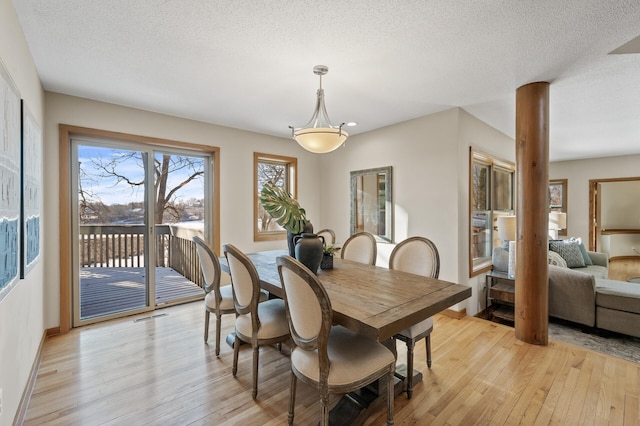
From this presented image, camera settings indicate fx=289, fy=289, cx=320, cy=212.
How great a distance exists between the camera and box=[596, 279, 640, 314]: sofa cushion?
2.93 meters

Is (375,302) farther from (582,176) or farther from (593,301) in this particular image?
(582,176)

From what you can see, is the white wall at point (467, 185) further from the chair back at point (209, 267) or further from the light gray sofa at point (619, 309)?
the chair back at point (209, 267)

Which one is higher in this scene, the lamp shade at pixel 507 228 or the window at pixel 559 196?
the window at pixel 559 196

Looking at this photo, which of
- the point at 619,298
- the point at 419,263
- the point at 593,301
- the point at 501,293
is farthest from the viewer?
the point at 501,293

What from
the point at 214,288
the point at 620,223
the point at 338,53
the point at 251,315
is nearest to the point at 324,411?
the point at 251,315

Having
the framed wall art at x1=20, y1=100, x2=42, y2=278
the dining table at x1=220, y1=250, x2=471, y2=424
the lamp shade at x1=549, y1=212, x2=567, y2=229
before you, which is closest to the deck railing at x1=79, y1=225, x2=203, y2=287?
the framed wall art at x1=20, y1=100, x2=42, y2=278

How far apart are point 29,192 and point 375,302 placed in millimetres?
2435

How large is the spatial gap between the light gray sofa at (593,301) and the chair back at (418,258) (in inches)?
82.9

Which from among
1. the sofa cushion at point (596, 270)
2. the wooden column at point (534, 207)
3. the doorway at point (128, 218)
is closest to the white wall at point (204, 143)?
the doorway at point (128, 218)

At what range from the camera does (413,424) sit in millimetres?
1719

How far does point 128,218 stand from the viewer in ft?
11.4

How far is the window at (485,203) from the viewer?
3773 millimetres

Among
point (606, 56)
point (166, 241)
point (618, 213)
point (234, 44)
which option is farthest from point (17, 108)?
point (618, 213)

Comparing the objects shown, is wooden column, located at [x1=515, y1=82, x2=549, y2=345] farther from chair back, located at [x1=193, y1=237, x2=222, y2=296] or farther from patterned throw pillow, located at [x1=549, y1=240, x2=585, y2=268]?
chair back, located at [x1=193, y1=237, x2=222, y2=296]
